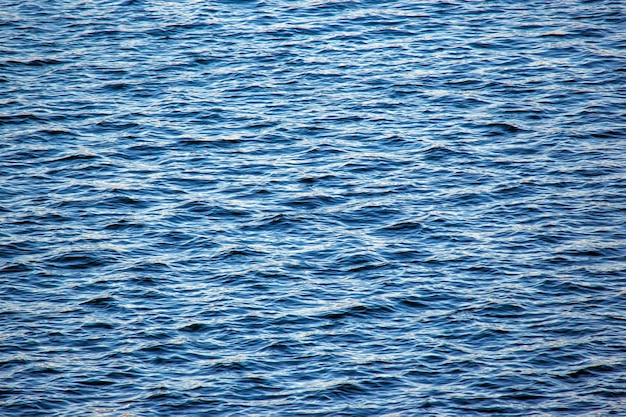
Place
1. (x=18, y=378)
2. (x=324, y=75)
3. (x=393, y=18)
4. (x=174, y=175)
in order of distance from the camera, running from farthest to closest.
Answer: (x=393, y=18) → (x=324, y=75) → (x=174, y=175) → (x=18, y=378)

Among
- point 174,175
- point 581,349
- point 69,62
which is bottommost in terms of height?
point 581,349

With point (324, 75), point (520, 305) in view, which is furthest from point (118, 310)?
point (324, 75)

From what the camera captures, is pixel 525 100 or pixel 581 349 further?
pixel 525 100

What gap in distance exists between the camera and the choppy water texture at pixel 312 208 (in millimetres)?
27281

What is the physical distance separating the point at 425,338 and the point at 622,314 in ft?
21.0

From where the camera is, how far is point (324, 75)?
148ft

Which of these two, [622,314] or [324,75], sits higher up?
[324,75]

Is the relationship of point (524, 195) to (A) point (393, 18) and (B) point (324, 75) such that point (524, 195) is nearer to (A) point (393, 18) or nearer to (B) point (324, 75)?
(B) point (324, 75)

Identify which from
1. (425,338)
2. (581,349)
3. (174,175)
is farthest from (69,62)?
(581,349)

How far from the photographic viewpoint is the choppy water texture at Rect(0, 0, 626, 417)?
27281mm

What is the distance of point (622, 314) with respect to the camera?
2948 cm

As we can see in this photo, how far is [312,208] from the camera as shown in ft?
118

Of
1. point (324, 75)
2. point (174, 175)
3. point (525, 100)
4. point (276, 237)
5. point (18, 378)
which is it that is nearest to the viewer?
point (18, 378)

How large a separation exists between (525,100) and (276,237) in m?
14.6
